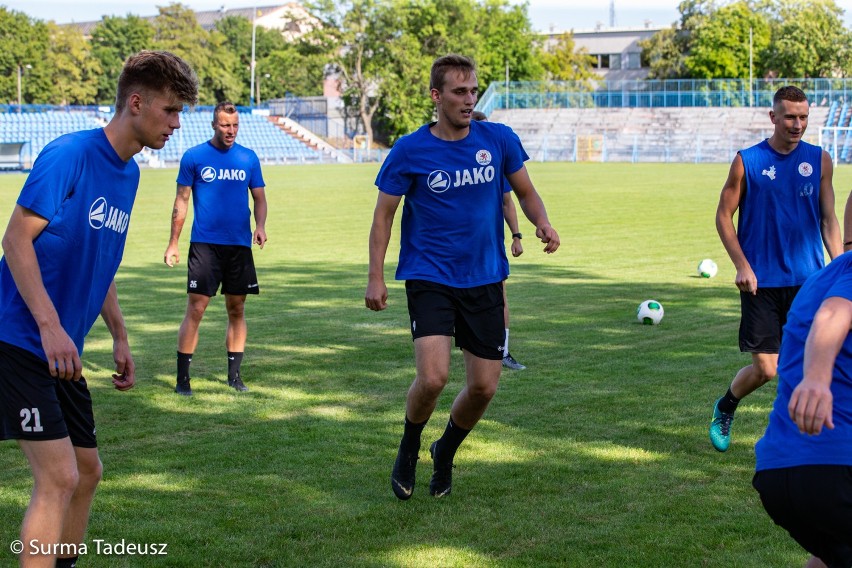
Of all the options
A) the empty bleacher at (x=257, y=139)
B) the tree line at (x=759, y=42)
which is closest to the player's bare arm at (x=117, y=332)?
the empty bleacher at (x=257, y=139)

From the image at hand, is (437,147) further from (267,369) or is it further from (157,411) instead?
(267,369)

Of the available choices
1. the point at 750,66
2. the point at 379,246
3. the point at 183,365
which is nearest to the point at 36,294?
the point at 379,246

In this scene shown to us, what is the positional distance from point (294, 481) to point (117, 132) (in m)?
2.53

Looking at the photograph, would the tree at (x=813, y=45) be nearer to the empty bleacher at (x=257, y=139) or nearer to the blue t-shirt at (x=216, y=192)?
the empty bleacher at (x=257, y=139)

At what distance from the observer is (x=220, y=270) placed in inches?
331

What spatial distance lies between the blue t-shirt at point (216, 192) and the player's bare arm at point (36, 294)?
4682mm

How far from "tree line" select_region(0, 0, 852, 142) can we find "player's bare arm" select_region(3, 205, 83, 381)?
72504 millimetres

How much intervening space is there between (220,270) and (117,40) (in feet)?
295

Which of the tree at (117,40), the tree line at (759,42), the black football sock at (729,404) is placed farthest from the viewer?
the tree at (117,40)

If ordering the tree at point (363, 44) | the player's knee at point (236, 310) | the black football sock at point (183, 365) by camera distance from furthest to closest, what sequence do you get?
1. the tree at point (363, 44)
2. the player's knee at point (236, 310)
3. the black football sock at point (183, 365)

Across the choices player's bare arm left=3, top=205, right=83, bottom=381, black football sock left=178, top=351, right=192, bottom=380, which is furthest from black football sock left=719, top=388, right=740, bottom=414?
player's bare arm left=3, top=205, right=83, bottom=381

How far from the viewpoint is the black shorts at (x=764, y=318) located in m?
6.29

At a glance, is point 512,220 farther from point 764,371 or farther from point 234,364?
point 764,371

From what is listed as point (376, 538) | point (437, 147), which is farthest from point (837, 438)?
point (437, 147)
